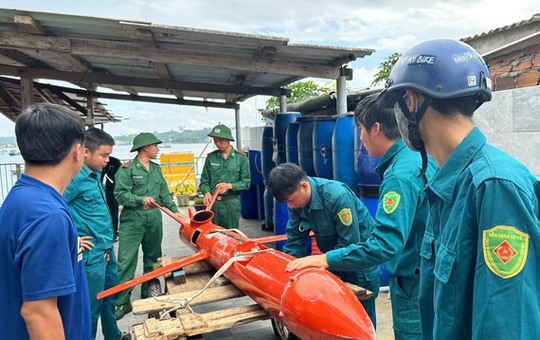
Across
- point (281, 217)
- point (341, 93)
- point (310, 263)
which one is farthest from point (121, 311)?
point (341, 93)

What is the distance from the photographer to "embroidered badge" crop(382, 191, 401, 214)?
1.88 m

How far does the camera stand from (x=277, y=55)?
4988 millimetres

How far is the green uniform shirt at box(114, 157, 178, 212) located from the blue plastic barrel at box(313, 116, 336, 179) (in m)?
1.95

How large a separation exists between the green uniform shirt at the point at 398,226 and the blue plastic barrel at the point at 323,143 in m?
2.76

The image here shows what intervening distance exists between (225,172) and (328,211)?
3026 millimetres

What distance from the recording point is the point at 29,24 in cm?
386

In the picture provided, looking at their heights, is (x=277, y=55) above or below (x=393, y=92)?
above

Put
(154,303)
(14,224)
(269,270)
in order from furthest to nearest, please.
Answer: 1. (154,303)
2. (269,270)
3. (14,224)

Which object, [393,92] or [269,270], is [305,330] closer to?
[269,270]

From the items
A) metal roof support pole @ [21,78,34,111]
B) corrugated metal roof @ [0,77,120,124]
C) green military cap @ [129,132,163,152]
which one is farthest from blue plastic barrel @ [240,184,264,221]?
metal roof support pole @ [21,78,34,111]

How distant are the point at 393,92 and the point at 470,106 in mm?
232

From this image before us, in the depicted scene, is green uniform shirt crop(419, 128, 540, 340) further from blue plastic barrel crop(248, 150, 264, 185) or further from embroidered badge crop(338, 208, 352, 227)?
blue plastic barrel crop(248, 150, 264, 185)

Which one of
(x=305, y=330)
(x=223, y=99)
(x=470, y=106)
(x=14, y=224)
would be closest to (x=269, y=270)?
(x=305, y=330)

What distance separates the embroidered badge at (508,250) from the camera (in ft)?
2.92
